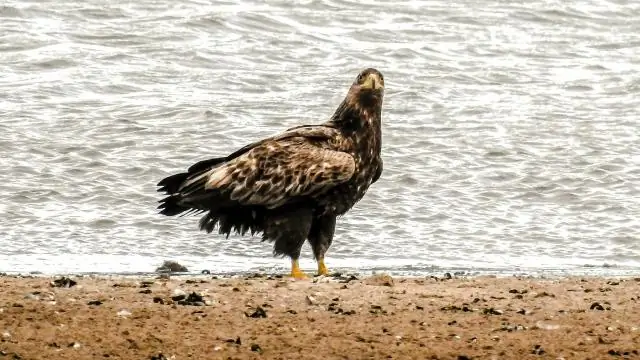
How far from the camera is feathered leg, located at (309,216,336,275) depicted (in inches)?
411

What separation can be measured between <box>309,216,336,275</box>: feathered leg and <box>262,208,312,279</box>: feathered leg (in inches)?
4.9

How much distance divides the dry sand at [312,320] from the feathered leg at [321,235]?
1.12 m

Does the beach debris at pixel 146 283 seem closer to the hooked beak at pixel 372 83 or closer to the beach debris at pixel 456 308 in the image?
the beach debris at pixel 456 308


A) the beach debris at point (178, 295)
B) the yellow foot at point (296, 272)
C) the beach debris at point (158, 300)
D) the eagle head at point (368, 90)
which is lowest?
the yellow foot at point (296, 272)

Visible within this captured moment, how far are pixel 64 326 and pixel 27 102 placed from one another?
891 cm

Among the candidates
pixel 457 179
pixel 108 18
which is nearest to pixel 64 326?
pixel 457 179

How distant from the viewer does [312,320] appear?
8.05m

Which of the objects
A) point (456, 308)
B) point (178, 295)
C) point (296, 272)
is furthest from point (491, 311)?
point (296, 272)

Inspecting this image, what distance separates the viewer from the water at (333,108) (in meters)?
12.2

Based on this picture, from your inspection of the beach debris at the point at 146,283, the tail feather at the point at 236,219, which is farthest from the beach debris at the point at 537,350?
the tail feather at the point at 236,219

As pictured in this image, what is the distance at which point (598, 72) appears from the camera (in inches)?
746

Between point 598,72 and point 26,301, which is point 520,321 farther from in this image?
point 598,72

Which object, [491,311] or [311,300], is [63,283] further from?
[491,311]

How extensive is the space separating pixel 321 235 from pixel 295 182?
1.49 ft
